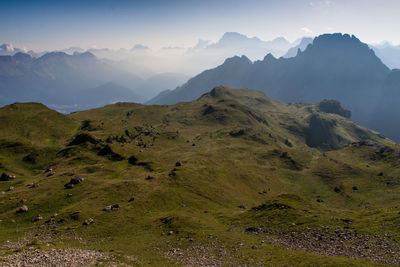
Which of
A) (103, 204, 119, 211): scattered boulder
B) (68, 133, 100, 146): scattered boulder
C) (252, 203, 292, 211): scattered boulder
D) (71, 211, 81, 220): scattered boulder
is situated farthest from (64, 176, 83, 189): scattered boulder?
(252, 203, 292, 211): scattered boulder

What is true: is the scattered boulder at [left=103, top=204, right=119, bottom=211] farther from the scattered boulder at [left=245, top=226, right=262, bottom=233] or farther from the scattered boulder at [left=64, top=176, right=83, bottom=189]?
the scattered boulder at [left=245, top=226, right=262, bottom=233]

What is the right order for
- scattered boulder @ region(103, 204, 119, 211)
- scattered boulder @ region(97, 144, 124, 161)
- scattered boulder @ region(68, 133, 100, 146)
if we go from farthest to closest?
scattered boulder @ region(68, 133, 100, 146) < scattered boulder @ region(97, 144, 124, 161) < scattered boulder @ region(103, 204, 119, 211)

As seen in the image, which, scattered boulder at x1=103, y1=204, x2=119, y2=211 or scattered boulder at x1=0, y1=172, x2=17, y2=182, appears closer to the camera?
scattered boulder at x1=103, y1=204, x2=119, y2=211

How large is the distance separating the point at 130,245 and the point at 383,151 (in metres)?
209

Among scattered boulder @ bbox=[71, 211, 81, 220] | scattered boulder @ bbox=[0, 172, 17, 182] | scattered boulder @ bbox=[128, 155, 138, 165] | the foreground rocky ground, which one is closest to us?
the foreground rocky ground

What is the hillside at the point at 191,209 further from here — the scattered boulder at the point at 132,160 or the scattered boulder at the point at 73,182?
the scattered boulder at the point at 132,160

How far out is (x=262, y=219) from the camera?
62750 mm

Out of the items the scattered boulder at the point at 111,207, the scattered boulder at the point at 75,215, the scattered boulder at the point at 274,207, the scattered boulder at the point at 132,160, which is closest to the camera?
the scattered boulder at the point at 75,215

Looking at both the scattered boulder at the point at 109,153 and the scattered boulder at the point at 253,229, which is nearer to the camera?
the scattered boulder at the point at 253,229

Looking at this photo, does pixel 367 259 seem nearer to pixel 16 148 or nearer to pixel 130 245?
pixel 130 245

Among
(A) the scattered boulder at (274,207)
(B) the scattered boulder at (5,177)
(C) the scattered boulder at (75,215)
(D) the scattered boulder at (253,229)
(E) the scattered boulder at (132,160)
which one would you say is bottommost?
(B) the scattered boulder at (5,177)

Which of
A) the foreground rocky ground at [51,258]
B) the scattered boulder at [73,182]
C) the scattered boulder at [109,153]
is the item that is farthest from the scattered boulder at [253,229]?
the scattered boulder at [109,153]

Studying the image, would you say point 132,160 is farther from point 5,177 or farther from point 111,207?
point 111,207

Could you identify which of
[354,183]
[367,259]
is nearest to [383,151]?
[354,183]
